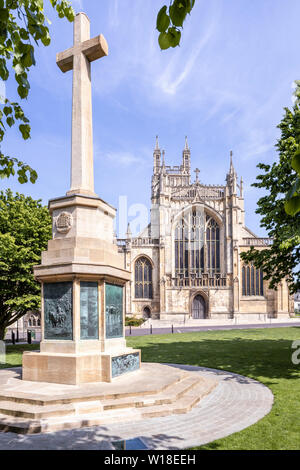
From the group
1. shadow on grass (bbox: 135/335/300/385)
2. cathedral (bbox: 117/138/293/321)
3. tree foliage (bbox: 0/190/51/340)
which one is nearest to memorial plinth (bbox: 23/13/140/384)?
shadow on grass (bbox: 135/335/300/385)

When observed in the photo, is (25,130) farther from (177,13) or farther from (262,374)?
(262,374)

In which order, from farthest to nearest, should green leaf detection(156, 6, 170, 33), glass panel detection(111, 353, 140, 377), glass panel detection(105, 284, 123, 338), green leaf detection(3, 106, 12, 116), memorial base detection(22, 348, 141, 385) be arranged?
glass panel detection(105, 284, 123, 338), glass panel detection(111, 353, 140, 377), memorial base detection(22, 348, 141, 385), green leaf detection(3, 106, 12, 116), green leaf detection(156, 6, 170, 33)

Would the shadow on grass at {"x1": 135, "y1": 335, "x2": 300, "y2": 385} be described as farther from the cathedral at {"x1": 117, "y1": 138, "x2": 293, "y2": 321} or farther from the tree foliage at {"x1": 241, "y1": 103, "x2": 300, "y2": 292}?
the cathedral at {"x1": 117, "y1": 138, "x2": 293, "y2": 321}

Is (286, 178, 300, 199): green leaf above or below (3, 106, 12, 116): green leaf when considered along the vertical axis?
below

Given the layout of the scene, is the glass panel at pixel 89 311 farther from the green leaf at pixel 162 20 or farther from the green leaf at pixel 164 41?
the green leaf at pixel 162 20

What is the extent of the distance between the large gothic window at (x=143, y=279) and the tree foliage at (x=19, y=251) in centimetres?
3126

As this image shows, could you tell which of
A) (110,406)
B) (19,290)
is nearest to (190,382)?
(110,406)

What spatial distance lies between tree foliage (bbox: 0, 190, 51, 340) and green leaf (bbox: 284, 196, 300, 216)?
17.0 m

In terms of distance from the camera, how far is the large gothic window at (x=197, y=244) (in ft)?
173

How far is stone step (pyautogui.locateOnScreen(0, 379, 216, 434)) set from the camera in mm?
6555

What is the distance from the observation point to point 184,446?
19.0 feet

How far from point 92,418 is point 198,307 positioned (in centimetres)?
4489

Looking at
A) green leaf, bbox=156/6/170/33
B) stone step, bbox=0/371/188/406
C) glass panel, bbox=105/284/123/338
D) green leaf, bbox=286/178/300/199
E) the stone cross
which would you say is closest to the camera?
green leaf, bbox=286/178/300/199
